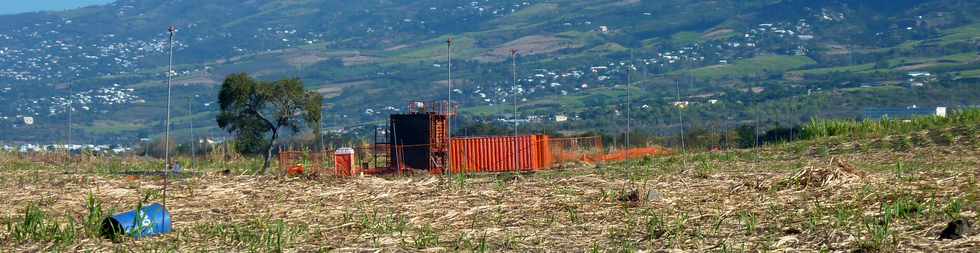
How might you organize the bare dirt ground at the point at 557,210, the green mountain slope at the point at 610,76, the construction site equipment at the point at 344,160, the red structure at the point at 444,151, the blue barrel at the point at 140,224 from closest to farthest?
the bare dirt ground at the point at 557,210 < the blue barrel at the point at 140,224 < the construction site equipment at the point at 344,160 < the red structure at the point at 444,151 < the green mountain slope at the point at 610,76

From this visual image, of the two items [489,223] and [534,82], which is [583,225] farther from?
[534,82]

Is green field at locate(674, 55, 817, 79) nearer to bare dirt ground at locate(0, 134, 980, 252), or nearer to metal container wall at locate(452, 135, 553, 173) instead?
metal container wall at locate(452, 135, 553, 173)

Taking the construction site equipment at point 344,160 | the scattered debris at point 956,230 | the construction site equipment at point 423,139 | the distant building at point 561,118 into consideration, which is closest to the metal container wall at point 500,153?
the construction site equipment at point 423,139

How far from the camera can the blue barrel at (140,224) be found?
15.8 meters

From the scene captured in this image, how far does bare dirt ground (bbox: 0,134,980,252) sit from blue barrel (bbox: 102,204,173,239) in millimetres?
186

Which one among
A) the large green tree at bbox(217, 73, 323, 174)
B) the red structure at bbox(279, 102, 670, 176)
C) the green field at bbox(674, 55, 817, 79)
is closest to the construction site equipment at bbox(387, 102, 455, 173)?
the red structure at bbox(279, 102, 670, 176)

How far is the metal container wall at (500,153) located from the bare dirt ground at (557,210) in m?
10.4

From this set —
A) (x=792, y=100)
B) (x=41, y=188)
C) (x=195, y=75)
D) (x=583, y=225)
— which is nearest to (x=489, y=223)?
(x=583, y=225)

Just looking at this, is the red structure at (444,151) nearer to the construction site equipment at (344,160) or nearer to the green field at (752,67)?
the construction site equipment at (344,160)

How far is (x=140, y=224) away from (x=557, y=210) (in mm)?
5368

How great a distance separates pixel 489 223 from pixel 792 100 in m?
110

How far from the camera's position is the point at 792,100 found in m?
123

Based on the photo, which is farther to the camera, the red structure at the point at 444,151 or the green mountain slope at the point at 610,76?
the green mountain slope at the point at 610,76

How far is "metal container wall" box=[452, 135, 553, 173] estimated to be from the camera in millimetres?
35844
